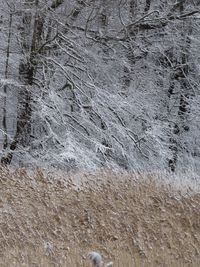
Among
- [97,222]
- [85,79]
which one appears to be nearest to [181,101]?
[85,79]

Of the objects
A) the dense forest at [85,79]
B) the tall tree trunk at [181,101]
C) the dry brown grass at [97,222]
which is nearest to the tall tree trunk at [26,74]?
the dense forest at [85,79]

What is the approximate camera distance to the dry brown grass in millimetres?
6008

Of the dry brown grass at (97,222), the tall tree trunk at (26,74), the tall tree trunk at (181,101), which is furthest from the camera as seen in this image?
the tall tree trunk at (181,101)

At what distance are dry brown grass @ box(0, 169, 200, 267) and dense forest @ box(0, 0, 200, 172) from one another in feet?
12.7

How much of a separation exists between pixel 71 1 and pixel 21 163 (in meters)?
3.94

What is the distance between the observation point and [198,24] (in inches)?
594

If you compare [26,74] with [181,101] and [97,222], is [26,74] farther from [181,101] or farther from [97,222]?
[97,222]

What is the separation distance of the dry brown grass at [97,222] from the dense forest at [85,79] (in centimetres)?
389

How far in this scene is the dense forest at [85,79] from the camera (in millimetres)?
12805

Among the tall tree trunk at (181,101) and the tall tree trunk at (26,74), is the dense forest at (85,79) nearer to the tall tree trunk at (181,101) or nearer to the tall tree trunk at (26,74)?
the tall tree trunk at (26,74)

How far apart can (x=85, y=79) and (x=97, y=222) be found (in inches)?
262

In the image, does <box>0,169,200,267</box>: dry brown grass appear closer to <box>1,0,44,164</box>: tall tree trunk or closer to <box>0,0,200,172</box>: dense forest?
<box>0,0,200,172</box>: dense forest

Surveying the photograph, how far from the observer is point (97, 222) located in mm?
6996

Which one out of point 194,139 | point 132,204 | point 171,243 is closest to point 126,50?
point 194,139
